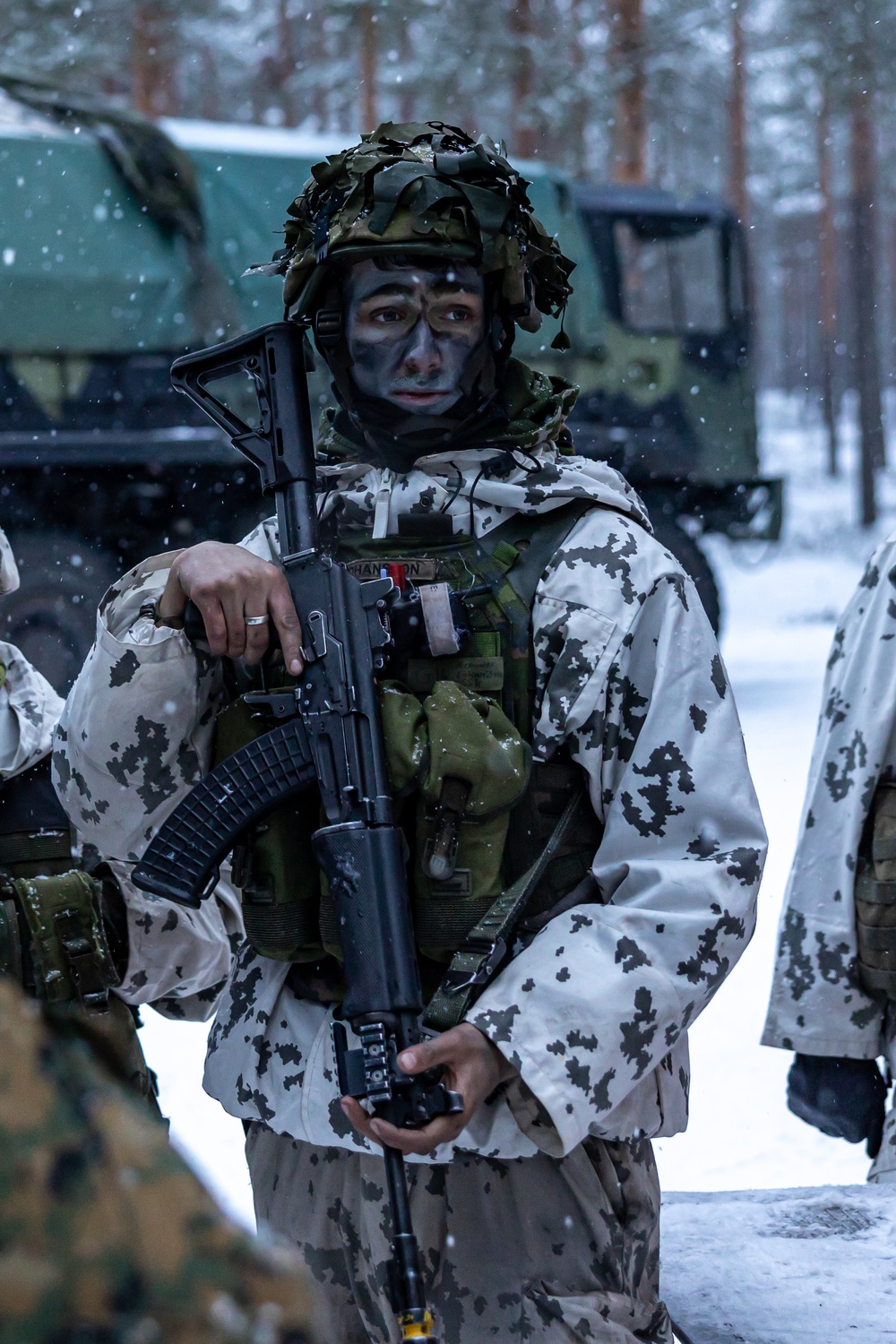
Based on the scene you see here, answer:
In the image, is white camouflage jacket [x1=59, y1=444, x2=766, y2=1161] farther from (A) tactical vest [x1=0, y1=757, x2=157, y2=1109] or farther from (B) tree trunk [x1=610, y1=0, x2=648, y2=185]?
(B) tree trunk [x1=610, y1=0, x2=648, y2=185]

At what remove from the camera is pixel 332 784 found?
1.72 meters

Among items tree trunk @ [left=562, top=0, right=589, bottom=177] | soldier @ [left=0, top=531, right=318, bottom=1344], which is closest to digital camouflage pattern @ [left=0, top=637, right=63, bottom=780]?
soldier @ [left=0, top=531, right=318, bottom=1344]

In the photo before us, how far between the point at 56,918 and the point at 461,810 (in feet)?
3.08

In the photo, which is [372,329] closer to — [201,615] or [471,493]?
[471,493]

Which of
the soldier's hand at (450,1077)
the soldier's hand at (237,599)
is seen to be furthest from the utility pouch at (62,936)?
the soldier's hand at (450,1077)

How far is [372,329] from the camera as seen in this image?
1.97 m

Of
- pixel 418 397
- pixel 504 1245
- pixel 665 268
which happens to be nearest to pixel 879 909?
pixel 504 1245

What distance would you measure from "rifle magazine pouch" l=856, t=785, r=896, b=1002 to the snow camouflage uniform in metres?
0.02

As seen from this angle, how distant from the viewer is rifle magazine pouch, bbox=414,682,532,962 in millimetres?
1696

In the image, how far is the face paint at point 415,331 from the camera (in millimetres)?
1952

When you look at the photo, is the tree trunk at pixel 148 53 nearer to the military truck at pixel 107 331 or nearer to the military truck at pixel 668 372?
the military truck at pixel 668 372

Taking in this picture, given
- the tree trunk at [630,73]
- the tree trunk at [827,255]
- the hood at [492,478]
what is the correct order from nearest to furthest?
1. the hood at [492,478]
2. the tree trunk at [630,73]
3. the tree trunk at [827,255]

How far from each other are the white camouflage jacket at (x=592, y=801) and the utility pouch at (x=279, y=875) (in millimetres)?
75

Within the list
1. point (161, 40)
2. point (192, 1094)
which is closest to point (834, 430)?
point (161, 40)
